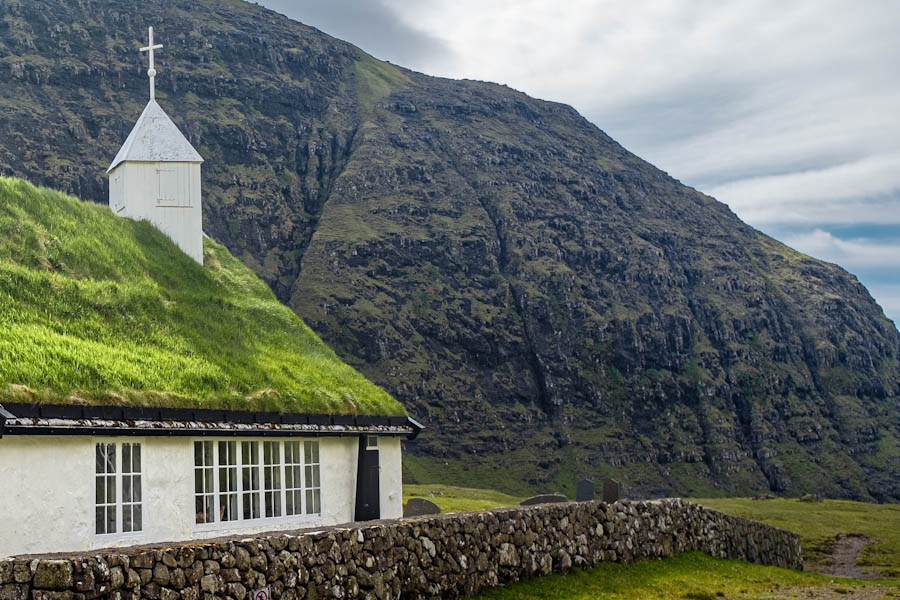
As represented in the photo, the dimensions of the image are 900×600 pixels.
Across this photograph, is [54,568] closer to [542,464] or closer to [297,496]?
[297,496]

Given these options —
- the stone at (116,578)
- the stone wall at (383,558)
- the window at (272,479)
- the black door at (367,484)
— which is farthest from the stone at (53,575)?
the black door at (367,484)

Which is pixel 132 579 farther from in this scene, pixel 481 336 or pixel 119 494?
pixel 481 336

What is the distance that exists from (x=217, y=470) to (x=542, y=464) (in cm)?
13503

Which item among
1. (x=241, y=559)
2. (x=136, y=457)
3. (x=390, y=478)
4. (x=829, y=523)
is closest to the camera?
(x=241, y=559)

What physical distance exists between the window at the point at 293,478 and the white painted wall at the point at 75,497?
57 cm

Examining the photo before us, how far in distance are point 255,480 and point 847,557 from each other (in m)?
39.5

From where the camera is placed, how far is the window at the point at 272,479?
25572mm

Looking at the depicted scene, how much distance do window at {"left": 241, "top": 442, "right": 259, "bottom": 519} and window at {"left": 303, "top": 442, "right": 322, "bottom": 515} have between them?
1.77m

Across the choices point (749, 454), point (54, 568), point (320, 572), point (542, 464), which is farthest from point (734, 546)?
point (749, 454)

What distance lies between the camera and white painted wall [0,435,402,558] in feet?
65.2

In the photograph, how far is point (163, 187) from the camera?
123 feet

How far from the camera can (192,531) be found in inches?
919

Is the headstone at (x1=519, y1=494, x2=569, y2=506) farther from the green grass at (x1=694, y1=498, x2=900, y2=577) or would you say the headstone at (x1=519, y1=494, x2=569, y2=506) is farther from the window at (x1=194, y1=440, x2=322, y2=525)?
the green grass at (x1=694, y1=498, x2=900, y2=577)

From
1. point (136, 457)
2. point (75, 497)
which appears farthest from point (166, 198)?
point (75, 497)
